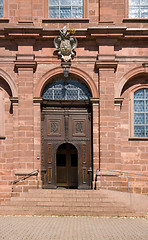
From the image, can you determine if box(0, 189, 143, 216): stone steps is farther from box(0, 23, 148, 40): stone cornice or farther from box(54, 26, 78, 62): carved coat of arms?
box(0, 23, 148, 40): stone cornice

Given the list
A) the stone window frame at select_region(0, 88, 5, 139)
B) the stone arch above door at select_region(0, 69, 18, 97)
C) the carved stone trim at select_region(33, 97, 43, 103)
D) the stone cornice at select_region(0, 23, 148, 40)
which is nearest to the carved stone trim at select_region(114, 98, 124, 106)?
the stone cornice at select_region(0, 23, 148, 40)

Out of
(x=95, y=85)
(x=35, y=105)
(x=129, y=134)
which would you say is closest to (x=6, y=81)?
(x=35, y=105)

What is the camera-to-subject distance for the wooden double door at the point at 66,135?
1562 centimetres

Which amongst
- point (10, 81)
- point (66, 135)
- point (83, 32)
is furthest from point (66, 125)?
point (83, 32)

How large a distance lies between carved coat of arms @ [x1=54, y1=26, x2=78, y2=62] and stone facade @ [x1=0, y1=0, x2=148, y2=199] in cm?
26

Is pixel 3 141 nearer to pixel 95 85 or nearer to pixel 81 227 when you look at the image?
pixel 95 85

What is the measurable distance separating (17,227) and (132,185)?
19.5 ft

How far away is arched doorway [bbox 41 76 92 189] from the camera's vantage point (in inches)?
615

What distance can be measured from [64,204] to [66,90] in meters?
5.05

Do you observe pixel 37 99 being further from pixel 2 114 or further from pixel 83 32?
pixel 83 32

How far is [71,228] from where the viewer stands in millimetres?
10953

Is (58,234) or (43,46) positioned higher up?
(43,46)

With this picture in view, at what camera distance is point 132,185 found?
15266 mm

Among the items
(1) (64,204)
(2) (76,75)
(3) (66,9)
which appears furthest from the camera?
(3) (66,9)
